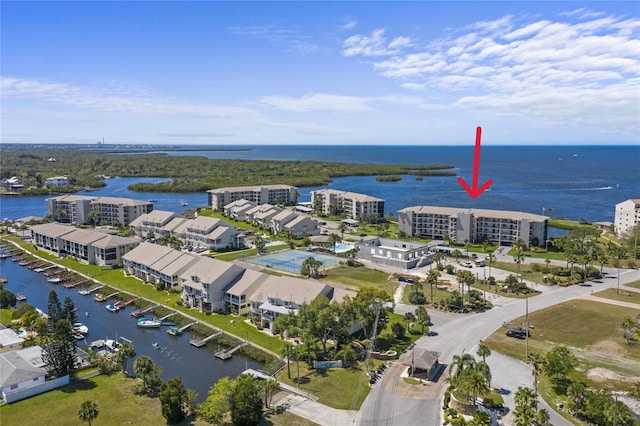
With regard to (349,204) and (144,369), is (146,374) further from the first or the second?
(349,204)

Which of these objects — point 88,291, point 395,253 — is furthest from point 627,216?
point 88,291

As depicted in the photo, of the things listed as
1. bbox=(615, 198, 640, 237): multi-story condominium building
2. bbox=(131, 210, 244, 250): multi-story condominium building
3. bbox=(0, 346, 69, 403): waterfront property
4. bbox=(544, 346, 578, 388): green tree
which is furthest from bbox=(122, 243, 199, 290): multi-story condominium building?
bbox=(615, 198, 640, 237): multi-story condominium building

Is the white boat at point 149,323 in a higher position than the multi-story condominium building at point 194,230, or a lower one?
lower

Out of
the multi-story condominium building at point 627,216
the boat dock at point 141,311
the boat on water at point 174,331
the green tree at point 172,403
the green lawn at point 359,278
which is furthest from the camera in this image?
the multi-story condominium building at point 627,216

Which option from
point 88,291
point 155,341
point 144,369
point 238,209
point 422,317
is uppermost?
point 238,209

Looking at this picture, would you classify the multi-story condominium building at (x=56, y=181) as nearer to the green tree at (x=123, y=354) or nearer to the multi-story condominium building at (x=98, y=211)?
the multi-story condominium building at (x=98, y=211)

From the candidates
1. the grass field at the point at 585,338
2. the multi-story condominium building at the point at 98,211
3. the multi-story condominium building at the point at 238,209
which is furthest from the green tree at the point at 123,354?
the multi-story condominium building at the point at 238,209
